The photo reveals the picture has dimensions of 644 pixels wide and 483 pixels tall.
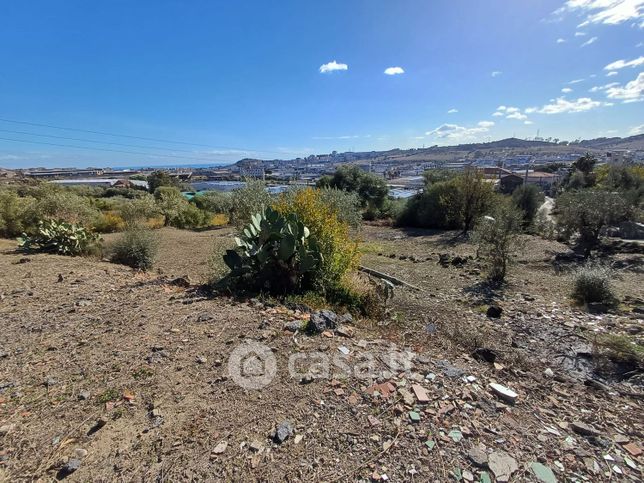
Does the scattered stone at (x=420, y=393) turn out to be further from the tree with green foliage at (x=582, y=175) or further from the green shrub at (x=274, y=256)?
the tree with green foliage at (x=582, y=175)

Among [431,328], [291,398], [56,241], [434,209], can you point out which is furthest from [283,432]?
[434,209]

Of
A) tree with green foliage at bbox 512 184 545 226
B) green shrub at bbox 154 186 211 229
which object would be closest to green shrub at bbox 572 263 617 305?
tree with green foliage at bbox 512 184 545 226

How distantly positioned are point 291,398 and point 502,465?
1.31m

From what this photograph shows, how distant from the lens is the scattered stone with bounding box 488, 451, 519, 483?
5.41ft

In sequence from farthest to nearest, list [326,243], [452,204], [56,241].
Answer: [452,204], [56,241], [326,243]

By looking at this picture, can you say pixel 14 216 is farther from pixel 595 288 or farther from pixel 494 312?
pixel 595 288

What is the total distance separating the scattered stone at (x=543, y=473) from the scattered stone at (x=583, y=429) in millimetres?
539

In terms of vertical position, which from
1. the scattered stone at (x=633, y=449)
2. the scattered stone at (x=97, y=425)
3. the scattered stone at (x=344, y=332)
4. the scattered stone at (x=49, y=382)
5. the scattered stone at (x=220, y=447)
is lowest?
the scattered stone at (x=633, y=449)

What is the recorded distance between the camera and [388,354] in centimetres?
282

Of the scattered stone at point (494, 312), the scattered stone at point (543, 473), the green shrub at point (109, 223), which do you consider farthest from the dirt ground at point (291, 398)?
the green shrub at point (109, 223)

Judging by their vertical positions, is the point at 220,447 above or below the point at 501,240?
above

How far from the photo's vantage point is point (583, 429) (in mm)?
2039

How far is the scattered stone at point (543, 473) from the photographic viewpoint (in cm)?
165

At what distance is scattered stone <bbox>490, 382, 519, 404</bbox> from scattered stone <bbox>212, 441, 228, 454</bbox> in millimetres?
1934
